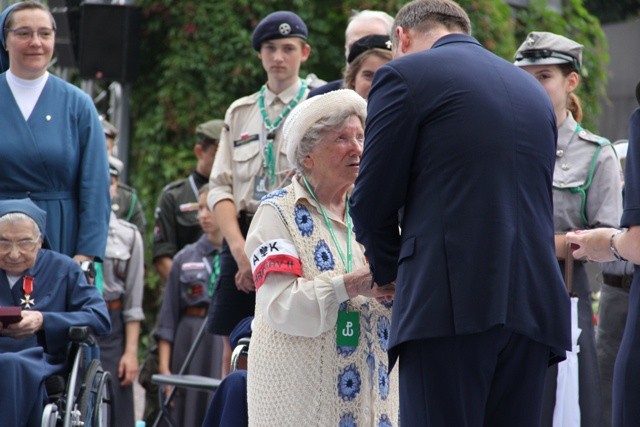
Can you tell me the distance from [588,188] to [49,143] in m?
2.73

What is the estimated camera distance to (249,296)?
653 centimetres

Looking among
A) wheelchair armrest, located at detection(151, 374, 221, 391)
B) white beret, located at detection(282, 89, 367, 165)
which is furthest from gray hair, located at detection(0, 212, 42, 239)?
white beret, located at detection(282, 89, 367, 165)

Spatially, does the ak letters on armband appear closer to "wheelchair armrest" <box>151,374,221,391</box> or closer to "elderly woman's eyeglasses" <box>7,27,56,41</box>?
"wheelchair armrest" <box>151,374,221,391</box>

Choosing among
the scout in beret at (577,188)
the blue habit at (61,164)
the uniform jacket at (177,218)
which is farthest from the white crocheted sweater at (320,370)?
the uniform jacket at (177,218)

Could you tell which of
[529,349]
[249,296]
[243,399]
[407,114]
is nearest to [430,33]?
[407,114]

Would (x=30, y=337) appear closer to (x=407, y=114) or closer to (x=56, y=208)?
(x=56, y=208)

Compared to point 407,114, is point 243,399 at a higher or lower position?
lower

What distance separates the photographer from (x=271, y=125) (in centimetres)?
671

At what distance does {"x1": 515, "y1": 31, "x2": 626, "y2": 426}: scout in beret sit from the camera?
5.84m

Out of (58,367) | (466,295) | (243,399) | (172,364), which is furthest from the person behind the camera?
(172,364)

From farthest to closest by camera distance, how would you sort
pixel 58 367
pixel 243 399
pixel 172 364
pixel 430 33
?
1. pixel 172 364
2. pixel 58 367
3. pixel 243 399
4. pixel 430 33

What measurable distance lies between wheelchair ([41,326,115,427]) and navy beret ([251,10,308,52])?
70.9 inches

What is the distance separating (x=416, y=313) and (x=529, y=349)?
1.28 feet

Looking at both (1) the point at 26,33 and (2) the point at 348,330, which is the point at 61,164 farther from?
(2) the point at 348,330
